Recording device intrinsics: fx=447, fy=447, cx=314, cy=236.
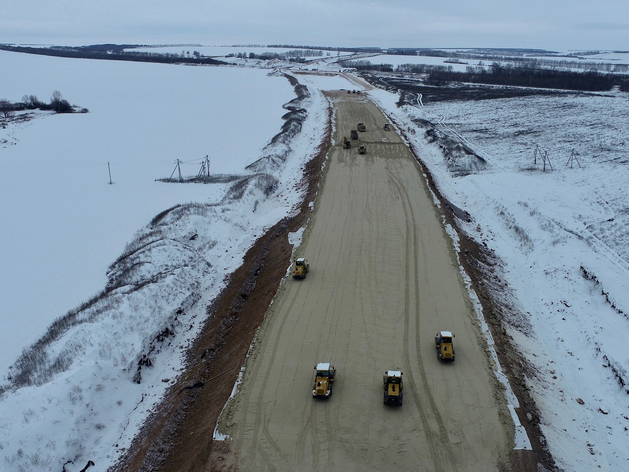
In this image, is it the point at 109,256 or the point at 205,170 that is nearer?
the point at 109,256

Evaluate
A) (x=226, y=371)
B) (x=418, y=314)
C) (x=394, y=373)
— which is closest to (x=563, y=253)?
(x=418, y=314)

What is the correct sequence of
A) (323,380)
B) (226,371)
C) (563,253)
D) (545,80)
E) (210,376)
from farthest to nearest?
1. (545,80)
2. (563,253)
3. (210,376)
4. (226,371)
5. (323,380)

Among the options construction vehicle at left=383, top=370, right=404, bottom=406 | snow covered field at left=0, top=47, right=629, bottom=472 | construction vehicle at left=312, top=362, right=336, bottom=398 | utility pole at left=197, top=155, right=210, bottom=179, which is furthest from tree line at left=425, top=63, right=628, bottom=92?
construction vehicle at left=312, top=362, right=336, bottom=398

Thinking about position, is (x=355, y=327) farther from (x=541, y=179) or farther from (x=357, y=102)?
(x=357, y=102)

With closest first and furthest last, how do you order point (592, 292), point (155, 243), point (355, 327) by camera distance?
point (355, 327)
point (592, 292)
point (155, 243)

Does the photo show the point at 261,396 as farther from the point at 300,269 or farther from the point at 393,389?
the point at 300,269

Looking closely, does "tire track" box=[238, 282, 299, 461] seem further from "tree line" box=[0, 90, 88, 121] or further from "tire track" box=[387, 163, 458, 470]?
"tree line" box=[0, 90, 88, 121]

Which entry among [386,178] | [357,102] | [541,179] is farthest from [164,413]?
[357,102]

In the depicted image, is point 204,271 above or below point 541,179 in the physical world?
below
